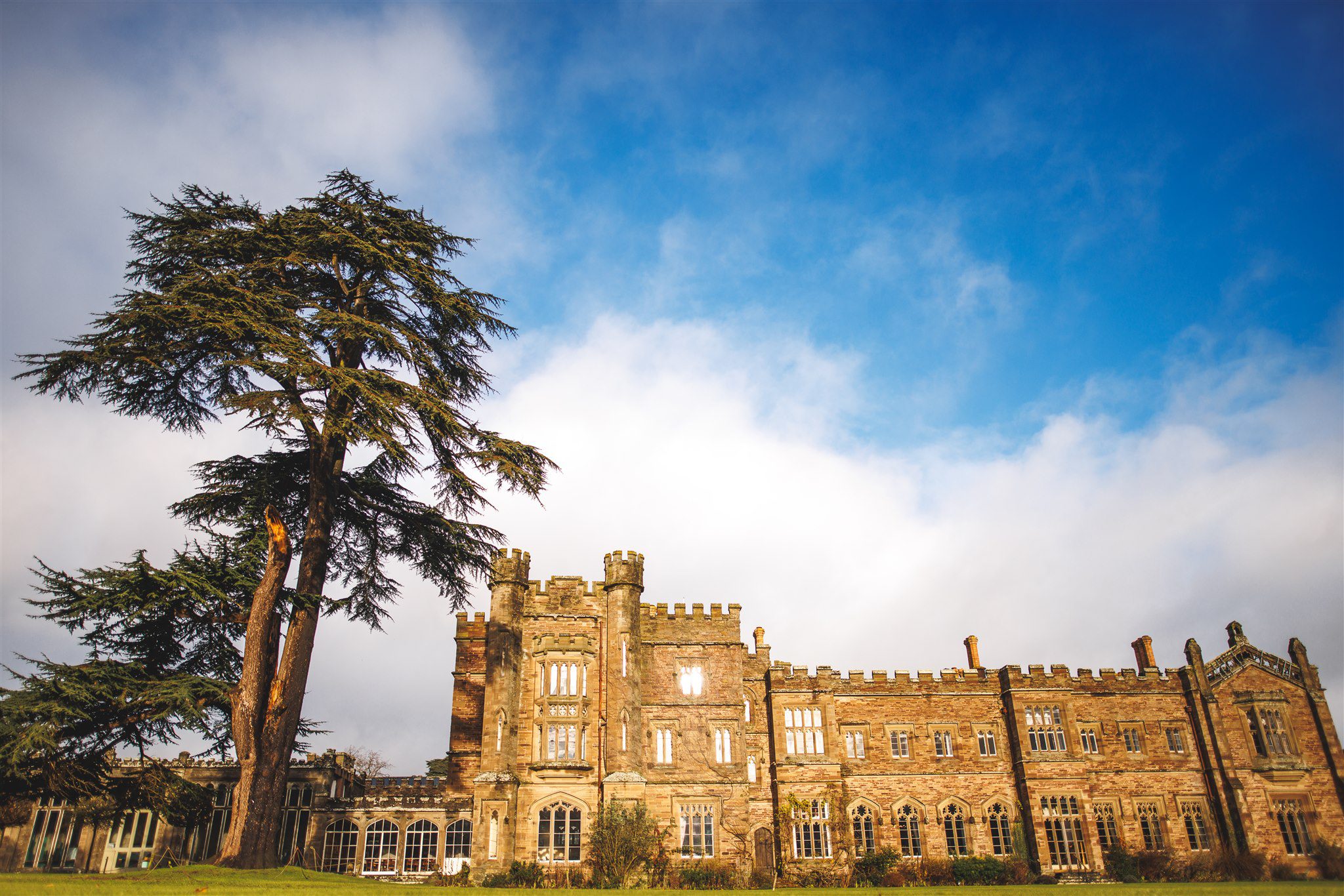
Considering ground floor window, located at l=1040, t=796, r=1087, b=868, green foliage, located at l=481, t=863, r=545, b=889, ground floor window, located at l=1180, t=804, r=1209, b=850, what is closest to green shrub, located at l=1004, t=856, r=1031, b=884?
ground floor window, located at l=1040, t=796, r=1087, b=868

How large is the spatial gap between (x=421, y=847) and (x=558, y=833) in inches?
215

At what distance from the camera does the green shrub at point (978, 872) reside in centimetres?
3014

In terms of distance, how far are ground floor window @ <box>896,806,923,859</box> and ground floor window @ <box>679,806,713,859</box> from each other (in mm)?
8394

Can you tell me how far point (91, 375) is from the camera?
1855 centimetres

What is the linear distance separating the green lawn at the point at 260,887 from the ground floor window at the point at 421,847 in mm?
7833

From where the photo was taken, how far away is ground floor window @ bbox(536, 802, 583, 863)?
1061 inches

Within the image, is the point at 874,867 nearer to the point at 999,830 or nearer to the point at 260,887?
the point at 999,830

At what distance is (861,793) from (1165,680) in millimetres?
14252

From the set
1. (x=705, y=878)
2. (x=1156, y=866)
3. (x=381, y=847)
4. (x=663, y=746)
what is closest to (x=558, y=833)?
(x=663, y=746)

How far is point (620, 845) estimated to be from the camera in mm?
26000

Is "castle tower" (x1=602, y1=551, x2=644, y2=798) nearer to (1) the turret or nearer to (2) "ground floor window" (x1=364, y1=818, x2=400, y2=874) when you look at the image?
(1) the turret

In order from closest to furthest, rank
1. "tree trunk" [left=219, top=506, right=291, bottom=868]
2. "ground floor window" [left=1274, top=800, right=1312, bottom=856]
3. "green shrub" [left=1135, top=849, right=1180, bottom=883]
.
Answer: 1. "tree trunk" [left=219, top=506, right=291, bottom=868]
2. "green shrub" [left=1135, top=849, right=1180, bottom=883]
3. "ground floor window" [left=1274, top=800, right=1312, bottom=856]

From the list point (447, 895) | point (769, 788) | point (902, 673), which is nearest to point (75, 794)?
point (447, 895)

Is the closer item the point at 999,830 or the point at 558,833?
the point at 558,833
